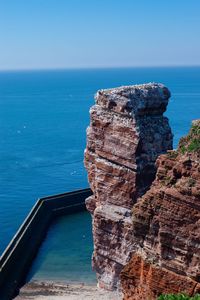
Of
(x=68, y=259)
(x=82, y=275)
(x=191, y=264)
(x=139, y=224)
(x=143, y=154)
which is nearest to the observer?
(x=191, y=264)

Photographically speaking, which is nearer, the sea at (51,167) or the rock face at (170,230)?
the rock face at (170,230)

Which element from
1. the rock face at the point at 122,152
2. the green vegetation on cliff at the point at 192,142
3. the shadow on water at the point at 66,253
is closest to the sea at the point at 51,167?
the shadow on water at the point at 66,253

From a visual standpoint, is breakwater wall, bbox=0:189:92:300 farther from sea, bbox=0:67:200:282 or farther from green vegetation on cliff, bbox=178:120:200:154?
green vegetation on cliff, bbox=178:120:200:154

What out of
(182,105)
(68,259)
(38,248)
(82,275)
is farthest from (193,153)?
(182,105)

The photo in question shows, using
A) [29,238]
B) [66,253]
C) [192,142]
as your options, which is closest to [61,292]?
[66,253]

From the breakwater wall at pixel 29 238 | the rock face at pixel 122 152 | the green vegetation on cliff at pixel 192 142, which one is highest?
the green vegetation on cliff at pixel 192 142

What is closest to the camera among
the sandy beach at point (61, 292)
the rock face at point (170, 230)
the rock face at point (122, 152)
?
the rock face at point (170, 230)

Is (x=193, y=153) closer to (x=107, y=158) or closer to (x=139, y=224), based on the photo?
(x=139, y=224)

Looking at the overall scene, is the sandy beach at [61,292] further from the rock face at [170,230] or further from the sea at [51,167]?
the rock face at [170,230]
